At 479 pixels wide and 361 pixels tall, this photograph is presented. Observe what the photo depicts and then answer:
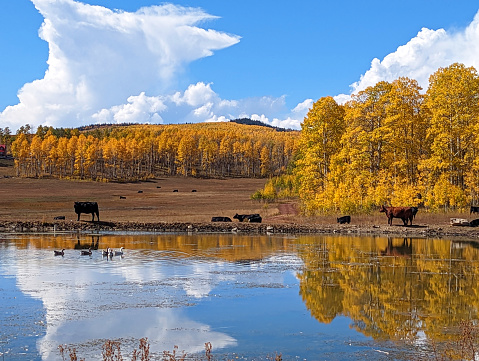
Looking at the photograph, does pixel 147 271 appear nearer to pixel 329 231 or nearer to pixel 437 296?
pixel 437 296

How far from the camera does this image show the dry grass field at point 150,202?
56375 mm

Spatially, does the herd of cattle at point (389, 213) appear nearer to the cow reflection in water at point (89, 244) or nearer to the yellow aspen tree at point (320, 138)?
the yellow aspen tree at point (320, 138)

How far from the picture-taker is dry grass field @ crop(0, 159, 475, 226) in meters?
56.4

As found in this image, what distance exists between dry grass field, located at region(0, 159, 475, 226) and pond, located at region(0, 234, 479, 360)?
2171 centimetres

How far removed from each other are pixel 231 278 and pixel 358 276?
563 cm

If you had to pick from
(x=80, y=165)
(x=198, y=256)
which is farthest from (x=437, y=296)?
(x=80, y=165)

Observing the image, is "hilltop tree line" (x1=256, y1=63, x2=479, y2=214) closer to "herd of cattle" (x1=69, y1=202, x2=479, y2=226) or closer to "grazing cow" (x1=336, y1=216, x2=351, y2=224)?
"herd of cattle" (x1=69, y1=202, x2=479, y2=226)

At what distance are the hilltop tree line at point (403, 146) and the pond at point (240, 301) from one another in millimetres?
21654

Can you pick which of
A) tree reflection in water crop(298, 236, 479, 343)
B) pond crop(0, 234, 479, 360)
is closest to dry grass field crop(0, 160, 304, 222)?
pond crop(0, 234, 479, 360)

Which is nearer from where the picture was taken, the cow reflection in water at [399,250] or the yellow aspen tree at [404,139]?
the cow reflection in water at [399,250]

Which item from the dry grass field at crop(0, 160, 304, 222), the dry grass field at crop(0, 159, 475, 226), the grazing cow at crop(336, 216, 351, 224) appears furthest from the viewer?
the dry grass field at crop(0, 160, 304, 222)

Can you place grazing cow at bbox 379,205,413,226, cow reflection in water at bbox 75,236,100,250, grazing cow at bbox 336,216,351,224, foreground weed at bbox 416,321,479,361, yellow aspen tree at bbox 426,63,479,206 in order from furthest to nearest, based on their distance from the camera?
yellow aspen tree at bbox 426,63,479,206
grazing cow at bbox 336,216,351,224
grazing cow at bbox 379,205,413,226
cow reflection in water at bbox 75,236,100,250
foreground weed at bbox 416,321,479,361

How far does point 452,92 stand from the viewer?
56250mm

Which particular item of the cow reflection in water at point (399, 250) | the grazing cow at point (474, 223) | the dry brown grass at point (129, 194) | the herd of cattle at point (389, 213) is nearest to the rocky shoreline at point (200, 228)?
the herd of cattle at point (389, 213)
